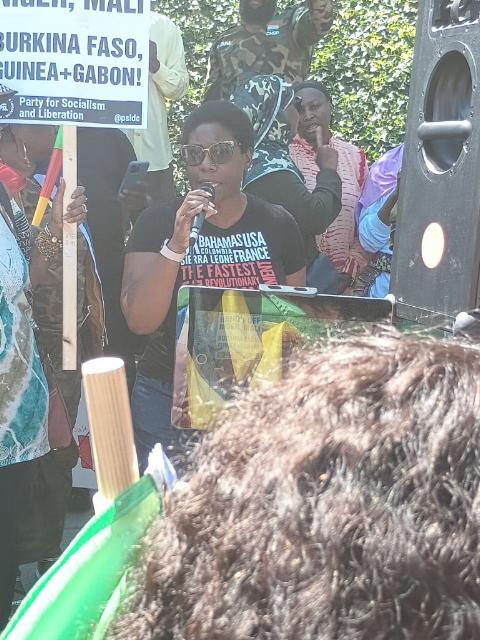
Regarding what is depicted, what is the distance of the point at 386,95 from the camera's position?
197 inches

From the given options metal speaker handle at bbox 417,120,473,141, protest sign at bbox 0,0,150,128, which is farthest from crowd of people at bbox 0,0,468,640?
metal speaker handle at bbox 417,120,473,141

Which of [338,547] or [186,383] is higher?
[338,547]

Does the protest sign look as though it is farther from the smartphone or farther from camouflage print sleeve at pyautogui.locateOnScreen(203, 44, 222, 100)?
camouflage print sleeve at pyautogui.locateOnScreen(203, 44, 222, 100)

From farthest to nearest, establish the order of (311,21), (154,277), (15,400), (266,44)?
(311,21)
(266,44)
(154,277)
(15,400)

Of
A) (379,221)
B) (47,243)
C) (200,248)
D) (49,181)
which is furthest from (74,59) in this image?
(379,221)

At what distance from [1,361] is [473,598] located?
2.26 meters

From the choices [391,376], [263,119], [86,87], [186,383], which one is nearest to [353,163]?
[263,119]

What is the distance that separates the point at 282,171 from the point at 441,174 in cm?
100

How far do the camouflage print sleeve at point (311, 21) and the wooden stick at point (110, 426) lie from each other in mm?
3154

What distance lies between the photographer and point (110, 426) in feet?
2.57

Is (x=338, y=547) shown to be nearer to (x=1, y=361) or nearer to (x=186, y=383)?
(x=186, y=383)

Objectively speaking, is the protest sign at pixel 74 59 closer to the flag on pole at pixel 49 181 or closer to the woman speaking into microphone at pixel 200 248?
the flag on pole at pixel 49 181

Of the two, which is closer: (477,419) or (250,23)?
(477,419)

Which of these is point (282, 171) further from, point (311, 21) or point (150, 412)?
point (150, 412)
